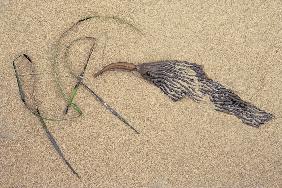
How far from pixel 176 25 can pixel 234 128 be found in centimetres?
48

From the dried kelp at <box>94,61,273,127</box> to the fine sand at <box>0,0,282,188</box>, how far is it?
0.08 ft

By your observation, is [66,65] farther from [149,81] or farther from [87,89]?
[149,81]

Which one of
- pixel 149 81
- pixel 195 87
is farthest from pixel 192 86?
pixel 149 81

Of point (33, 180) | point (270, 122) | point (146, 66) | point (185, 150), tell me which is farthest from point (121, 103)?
point (270, 122)

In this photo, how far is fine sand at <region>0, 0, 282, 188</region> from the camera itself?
69.2 inches

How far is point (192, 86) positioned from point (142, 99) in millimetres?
211

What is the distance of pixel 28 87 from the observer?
71.9 inches

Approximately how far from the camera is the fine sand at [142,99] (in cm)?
176

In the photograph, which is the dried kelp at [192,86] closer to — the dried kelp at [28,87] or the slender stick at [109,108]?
the slender stick at [109,108]

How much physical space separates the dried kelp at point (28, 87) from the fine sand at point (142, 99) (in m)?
0.02

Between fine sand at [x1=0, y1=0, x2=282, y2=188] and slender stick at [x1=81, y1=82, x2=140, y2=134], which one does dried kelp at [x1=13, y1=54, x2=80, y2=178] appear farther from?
slender stick at [x1=81, y1=82, x2=140, y2=134]

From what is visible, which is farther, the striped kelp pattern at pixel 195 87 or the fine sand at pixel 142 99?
the striped kelp pattern at pixel 195 87

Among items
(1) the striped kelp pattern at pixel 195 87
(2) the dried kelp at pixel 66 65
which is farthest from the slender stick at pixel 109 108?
(1) the striped kelp pattern at pixel 195 87

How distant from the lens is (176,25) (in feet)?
6.37
